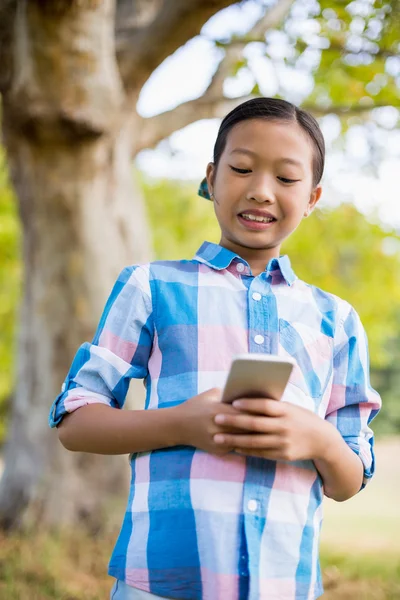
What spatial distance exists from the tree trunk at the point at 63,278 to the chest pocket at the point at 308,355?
3.21 m

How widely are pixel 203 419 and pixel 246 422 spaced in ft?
0.30

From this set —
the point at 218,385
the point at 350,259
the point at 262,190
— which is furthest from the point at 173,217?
the point at 218,385

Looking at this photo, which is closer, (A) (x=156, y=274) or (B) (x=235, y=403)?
(B) (x=235, y=403)

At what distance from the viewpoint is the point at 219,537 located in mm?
1456

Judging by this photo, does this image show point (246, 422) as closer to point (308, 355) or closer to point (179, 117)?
point (308, 355)

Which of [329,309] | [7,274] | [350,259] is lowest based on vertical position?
[329,309]

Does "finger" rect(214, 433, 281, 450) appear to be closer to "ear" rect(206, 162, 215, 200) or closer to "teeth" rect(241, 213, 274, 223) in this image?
"teeth" rect(241, 213, 274, 223)

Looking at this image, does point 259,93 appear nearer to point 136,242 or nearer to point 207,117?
point 207,117

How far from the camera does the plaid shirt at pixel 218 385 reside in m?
1.46

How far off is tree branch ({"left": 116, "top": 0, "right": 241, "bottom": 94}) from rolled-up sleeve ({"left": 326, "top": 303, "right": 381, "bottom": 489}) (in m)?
2.86

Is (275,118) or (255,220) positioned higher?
(275,118)

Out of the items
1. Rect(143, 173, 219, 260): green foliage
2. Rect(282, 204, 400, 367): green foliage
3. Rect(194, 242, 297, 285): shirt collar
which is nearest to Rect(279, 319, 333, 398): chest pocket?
Rect(194, 242, 297, 285): shirt collar

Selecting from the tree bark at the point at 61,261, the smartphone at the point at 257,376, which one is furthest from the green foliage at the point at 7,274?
the smartphone at the point at 257,376

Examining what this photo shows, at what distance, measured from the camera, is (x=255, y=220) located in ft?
5.56
